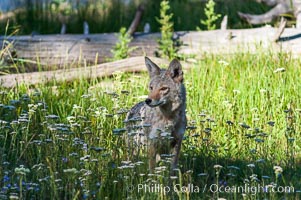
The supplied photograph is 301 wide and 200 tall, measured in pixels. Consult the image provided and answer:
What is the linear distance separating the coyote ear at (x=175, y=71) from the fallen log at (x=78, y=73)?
3.18 m

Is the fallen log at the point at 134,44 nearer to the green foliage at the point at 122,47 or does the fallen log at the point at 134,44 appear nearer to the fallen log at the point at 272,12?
the green foliage at the point at 122,47

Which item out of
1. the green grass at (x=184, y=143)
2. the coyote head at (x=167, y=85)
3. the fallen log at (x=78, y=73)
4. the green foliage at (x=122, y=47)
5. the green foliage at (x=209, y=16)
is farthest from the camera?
the green foliage at (x=209, y=16)

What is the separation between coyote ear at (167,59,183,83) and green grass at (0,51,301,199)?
0.43 meters

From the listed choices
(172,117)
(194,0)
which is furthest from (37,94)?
(194,0)

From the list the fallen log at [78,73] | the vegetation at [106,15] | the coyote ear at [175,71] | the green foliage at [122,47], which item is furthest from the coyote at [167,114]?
the vegetation at [106,15]

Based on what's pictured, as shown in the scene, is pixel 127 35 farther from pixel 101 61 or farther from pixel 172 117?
pixel 172 117

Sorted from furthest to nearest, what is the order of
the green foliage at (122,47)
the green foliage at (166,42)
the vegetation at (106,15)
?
the vegetation at (106,15) → the green foliage at (166,42) → the green foliage at (122,47)

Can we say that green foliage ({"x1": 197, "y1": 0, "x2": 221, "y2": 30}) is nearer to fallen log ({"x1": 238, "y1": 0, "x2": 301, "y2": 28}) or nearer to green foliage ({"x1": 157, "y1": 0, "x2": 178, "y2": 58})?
green foliage ({"x1": 157, "y1": 0, "x2": 178, "y2": 58})

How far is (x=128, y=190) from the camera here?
525 centimetres

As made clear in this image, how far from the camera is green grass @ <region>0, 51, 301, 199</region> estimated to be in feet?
17.7

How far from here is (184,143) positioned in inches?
269

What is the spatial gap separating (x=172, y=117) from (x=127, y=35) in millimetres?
4259

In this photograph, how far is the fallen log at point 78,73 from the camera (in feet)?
30.1

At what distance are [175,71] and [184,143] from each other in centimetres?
102
